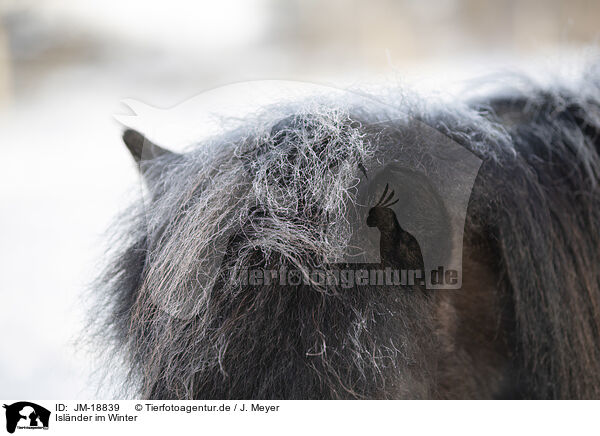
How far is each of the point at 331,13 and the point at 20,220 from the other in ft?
3.32

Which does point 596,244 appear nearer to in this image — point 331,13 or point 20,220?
point 20,220

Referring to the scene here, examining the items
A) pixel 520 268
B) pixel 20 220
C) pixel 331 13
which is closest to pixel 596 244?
pixel 520 268

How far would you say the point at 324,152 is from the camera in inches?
11.6

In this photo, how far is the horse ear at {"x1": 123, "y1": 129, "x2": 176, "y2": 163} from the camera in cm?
34
